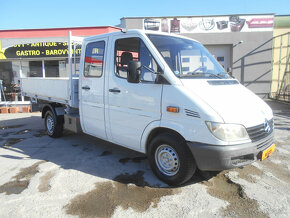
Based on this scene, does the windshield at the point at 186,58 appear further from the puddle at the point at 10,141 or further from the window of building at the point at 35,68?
the window of building at the point at 35,68

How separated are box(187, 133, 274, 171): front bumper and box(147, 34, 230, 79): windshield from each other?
1.11m

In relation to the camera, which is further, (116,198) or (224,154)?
(116,198)

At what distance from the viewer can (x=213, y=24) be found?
12.7m

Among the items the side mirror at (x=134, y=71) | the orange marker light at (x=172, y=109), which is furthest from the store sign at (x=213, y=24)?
the orange marker light at (x=172, y=109)

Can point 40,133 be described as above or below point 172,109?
below

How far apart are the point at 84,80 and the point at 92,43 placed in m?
0.78

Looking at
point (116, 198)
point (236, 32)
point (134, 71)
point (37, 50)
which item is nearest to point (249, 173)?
point (116, 198)

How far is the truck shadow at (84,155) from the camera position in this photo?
385 cm

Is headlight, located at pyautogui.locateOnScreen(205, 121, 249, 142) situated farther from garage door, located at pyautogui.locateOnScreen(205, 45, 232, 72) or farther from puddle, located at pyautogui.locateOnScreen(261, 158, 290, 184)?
garage door, located at pyautogui.locateOnScreen(205, 45, 232, 72)

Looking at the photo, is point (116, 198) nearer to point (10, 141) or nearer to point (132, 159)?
point (132, 159)

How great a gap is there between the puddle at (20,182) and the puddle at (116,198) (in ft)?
3.29

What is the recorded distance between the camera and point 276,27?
1309 centimetres

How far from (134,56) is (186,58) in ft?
3.03

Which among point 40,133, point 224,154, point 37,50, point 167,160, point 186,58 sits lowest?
point 40,133
